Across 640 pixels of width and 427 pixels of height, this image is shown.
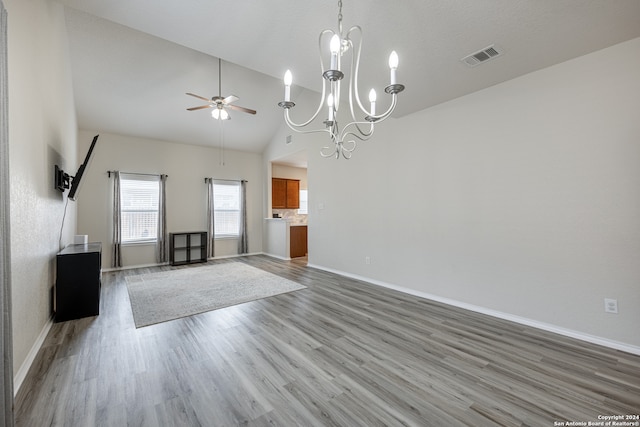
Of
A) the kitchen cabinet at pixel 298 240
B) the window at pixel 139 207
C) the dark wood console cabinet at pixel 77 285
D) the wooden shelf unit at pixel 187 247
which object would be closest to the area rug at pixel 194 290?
the dark wood console cabinet at pixel 77 285

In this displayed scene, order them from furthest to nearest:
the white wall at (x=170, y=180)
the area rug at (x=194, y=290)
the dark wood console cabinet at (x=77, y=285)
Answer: the white wall at (x=170, y=180) < the area rug at (x=194, y=290) < the dark wood console cabinet at (x=77, y=285)

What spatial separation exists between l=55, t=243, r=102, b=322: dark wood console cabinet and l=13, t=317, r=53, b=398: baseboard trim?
24cm

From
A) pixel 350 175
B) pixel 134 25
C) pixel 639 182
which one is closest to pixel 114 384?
pixel 134 25

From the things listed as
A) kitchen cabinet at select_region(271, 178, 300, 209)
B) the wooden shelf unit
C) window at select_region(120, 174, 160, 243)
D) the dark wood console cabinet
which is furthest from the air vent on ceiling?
window at select_region(120, 174, 160, 243)

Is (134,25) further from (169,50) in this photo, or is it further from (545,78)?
(545,78)

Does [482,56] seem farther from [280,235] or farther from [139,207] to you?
[139,207]

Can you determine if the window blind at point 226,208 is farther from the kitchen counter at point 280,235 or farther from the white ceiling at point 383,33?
the white ceiling at point 383,33

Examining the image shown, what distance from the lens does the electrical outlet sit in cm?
244

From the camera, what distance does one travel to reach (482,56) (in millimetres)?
2672

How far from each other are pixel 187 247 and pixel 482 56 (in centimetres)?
672

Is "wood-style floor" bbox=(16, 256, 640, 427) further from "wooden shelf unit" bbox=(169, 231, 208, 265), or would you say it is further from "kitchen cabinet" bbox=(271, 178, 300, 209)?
"kitchen cabinet" bbox=(271, 178, 300, 209)

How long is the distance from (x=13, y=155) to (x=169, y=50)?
344 centimetres

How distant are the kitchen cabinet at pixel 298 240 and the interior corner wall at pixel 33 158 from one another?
4.57 m

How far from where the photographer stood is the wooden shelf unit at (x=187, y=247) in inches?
251
